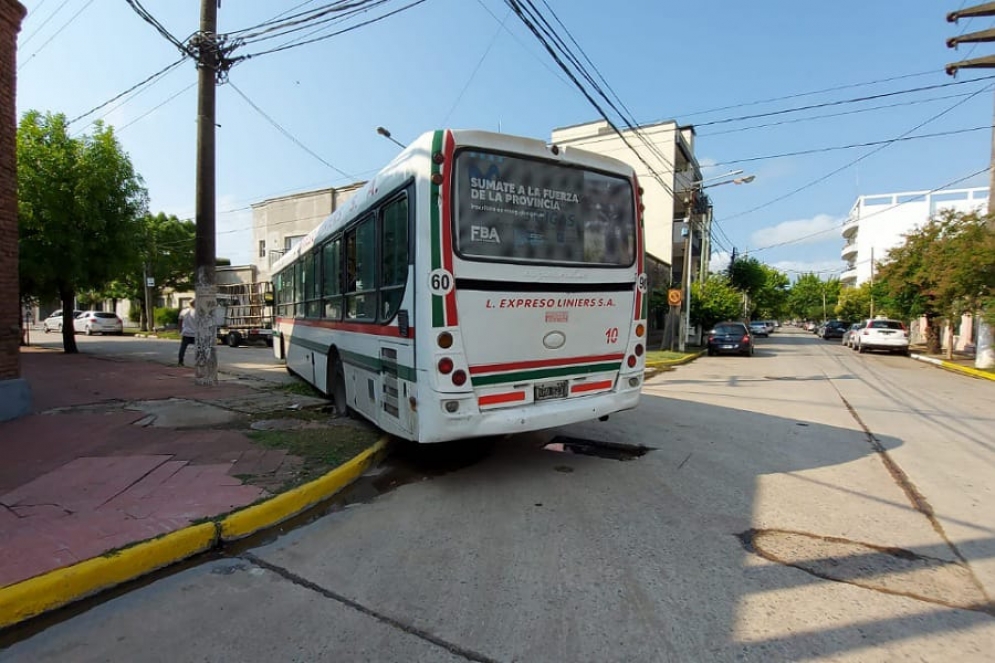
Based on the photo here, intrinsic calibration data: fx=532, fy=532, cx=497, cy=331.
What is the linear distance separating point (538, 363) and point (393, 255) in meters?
1.84

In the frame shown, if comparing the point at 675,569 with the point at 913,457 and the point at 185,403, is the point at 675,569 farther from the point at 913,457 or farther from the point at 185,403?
the point at 185,403

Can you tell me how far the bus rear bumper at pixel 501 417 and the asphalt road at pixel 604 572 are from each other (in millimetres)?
602

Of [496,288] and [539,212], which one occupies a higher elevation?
[539,212]

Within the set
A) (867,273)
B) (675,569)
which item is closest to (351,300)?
(675,569)

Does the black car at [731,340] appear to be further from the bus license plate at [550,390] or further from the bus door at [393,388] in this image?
the bus door at [393,388]

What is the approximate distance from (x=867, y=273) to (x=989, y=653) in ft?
264

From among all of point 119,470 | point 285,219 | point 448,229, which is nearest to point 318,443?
point 119,470

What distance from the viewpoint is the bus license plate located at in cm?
530

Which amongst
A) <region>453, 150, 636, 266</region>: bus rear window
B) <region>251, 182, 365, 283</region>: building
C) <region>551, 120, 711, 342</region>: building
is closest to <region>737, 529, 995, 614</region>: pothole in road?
<region>453, 150, 636, 266</region>: bus rear window

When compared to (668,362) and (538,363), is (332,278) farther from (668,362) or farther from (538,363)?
(668,362)

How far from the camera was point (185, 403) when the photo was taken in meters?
8.88

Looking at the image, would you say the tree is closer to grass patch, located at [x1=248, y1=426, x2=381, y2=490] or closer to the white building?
grass patch, located at [x1=248, y1=426, x2=381, y2=490]

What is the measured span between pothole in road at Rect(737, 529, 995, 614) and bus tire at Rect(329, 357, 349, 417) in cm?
555

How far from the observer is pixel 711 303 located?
2845cm
